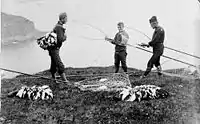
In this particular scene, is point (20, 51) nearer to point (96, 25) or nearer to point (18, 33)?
point (18, 33)

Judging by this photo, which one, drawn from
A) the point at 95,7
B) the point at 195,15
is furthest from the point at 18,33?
the point at 195,15

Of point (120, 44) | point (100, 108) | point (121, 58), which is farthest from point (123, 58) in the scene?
point (100, 108)

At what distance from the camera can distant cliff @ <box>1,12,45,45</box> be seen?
2307 mm

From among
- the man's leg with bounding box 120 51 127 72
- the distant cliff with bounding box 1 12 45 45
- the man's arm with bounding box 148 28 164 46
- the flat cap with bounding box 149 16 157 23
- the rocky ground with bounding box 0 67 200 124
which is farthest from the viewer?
the man's leg with bounding box 120 51 127 72

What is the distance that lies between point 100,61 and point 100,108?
29.0 inches

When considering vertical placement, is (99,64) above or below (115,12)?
below

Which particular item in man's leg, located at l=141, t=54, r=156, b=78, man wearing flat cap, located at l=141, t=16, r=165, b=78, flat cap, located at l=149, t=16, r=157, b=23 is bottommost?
man's leg, located at l=141, t=54, r=156, b=78

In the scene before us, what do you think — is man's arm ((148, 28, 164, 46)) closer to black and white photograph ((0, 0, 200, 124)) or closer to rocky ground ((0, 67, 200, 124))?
black and white photograph ((0, 0, 200, 124))

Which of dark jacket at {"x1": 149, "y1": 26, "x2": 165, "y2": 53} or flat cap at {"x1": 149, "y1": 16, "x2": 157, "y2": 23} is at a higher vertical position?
flat cap at {"x1": 149, "y1": 16, "x2": 157, "y2": 23}

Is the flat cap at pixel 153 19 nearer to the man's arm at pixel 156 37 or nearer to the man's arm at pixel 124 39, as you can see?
the man's arm at pixel 156 37

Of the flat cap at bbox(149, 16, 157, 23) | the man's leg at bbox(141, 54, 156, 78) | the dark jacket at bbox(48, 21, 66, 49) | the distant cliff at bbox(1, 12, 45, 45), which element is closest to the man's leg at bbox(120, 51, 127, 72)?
the man's leg at bbox(141, 54, 156, 78)

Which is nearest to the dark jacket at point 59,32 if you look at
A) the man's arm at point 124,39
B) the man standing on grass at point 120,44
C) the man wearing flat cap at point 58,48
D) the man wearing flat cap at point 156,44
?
the man wearing flat cap at point 58,48

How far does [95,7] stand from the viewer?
2.48 meters

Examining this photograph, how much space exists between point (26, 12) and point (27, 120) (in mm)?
800
